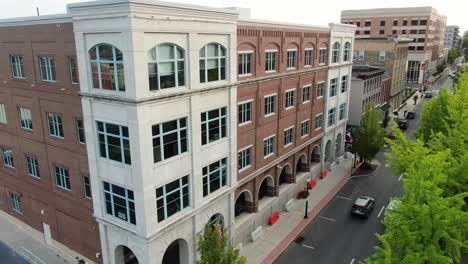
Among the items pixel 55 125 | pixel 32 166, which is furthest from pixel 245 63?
pixel 32 166

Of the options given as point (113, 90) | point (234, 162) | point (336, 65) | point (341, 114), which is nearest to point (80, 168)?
point (113, 90)

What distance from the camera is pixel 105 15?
54.8ft

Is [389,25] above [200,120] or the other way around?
above

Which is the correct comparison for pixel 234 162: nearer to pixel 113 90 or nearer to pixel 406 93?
pixel 113 90

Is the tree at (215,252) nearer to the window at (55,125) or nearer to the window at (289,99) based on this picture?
the window at (55,125)

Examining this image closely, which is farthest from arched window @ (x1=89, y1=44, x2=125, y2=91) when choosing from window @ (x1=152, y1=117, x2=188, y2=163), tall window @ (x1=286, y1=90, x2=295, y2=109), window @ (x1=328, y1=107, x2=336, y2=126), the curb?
Answer: window @ (x1=328, y1=107, x2=336, y2=126)

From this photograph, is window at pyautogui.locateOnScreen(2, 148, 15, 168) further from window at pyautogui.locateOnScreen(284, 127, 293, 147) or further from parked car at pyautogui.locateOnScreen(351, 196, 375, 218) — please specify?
parked car at pyautogui.locateOnScreen(351, 196, 375, 218)

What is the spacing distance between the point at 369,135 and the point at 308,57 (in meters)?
12.9

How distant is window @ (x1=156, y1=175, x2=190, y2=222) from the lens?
19.3 m

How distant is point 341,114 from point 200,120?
28144 millimetres

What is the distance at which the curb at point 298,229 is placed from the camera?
25906mm

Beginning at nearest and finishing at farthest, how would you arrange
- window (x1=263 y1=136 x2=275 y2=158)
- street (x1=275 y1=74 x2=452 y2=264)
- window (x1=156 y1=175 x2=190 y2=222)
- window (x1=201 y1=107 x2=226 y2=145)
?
1. window (x1=156 y1=175 x2=190 y2=222)
2. window (x1=201 y1=107 x2=226 y2=145)
3. street (x1=275 y1=74 x2=452 y2=264)
4. window (x1=263 y1=136 x2=275 y2=158)

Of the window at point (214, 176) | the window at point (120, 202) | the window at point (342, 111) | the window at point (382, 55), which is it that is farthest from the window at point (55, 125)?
the window at point (382, 55)

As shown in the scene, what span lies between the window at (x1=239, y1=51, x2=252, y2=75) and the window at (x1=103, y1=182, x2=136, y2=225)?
11643 mm
